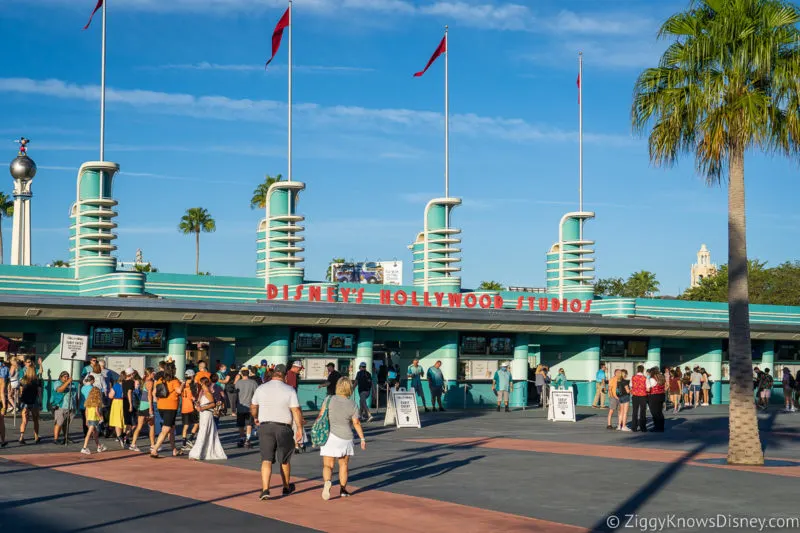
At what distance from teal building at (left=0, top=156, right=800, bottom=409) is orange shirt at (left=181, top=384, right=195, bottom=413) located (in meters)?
8.35

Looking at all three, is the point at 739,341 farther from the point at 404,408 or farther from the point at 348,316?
the point at 348,316

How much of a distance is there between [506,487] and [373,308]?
59.3 ft

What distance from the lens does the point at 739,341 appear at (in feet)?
66.3

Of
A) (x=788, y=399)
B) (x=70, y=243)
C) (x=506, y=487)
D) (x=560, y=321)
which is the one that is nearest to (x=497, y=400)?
(x=560, y=321)

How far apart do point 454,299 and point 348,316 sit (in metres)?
5.39

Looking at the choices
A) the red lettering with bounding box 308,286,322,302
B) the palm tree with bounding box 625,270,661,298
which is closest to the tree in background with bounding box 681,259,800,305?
the palm tree with bounding box 625,270,661,298

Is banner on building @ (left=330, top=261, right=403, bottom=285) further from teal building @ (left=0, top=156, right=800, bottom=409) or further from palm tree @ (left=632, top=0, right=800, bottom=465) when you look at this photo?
palm tree @ (left=632, top=0, right=800, bottom=465)

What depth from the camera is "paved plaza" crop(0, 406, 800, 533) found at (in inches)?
522

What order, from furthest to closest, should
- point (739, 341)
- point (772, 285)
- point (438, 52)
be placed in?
point (772, 285), point (438, 52), point (739, 341)

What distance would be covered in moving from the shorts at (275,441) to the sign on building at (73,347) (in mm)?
9404

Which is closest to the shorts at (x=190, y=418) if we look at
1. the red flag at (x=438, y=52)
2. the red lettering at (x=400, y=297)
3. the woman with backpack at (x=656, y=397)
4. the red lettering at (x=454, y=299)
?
the woman with backpack at (x=656, y=397)

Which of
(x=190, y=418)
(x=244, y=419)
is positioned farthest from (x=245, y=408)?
(x=190, y=418)

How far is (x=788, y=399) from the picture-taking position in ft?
129

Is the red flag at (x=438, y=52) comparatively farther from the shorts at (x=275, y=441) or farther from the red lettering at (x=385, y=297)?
the shorts at (x=275, y=441)
